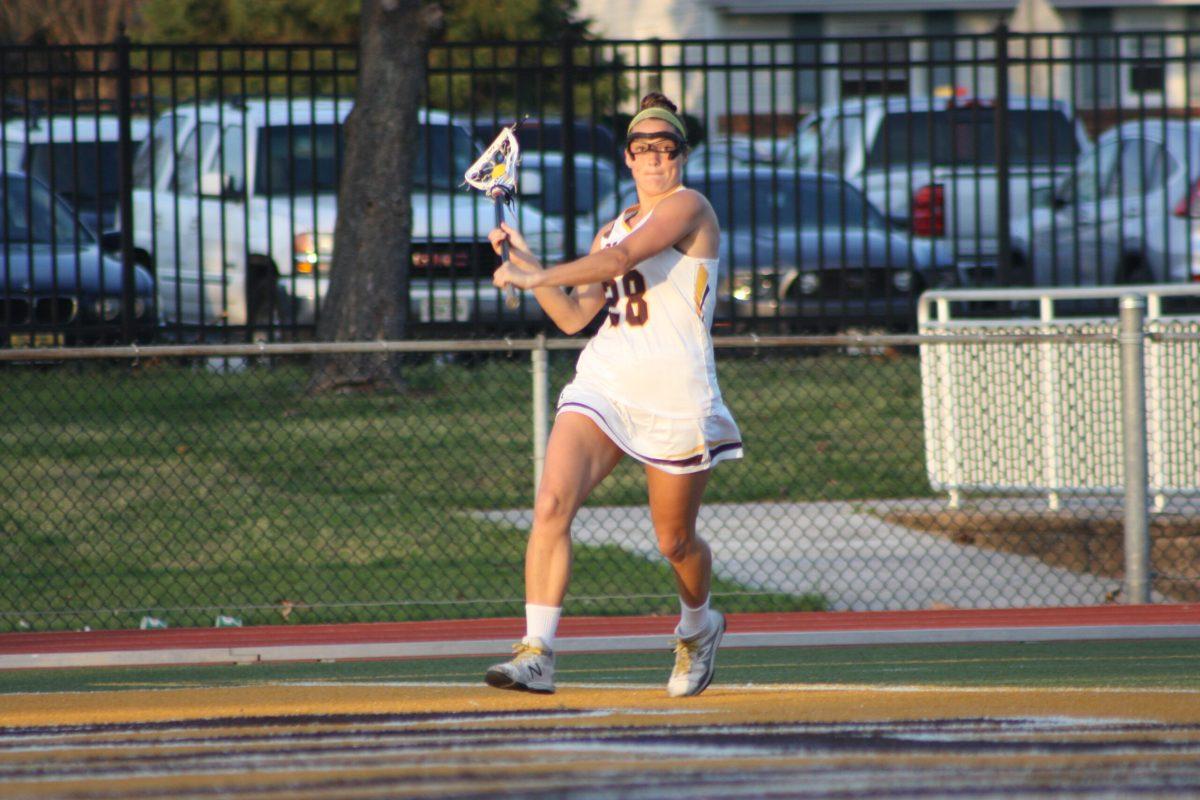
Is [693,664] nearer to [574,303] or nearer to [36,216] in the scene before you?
[574,303]

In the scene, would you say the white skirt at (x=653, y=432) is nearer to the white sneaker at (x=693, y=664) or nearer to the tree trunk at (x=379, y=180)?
the white sneaker at (x=693, y=664)

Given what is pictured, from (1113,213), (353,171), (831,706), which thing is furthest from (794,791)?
(1113,213)

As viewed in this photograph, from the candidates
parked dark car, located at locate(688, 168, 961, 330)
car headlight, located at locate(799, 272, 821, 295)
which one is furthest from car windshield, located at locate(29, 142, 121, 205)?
car headlight, located at locate(799, 272, 821, 295)

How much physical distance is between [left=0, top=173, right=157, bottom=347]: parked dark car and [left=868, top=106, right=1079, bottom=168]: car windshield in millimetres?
5688

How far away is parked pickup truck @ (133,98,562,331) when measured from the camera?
43.5ft

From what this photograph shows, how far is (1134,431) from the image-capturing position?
8547 mm

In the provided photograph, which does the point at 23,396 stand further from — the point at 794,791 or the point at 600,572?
the point at 794,791

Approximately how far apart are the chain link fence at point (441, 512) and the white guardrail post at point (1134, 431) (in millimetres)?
249

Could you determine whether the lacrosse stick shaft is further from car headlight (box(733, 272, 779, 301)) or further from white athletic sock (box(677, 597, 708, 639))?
car headlight (box(733, 272, 779, 301))

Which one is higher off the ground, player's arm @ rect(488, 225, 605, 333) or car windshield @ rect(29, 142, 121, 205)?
car windshield @ rect(29, 142, 121, 205)

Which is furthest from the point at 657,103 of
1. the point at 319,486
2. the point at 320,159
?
the point at 320,159

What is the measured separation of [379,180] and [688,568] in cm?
712

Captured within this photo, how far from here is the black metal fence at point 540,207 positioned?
1319cm

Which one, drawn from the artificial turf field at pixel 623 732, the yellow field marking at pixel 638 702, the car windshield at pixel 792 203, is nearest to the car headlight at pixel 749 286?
the car windshield at pixel 792 203
